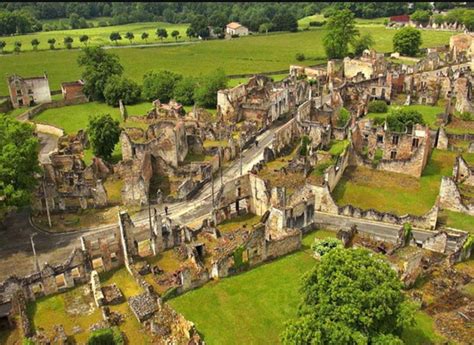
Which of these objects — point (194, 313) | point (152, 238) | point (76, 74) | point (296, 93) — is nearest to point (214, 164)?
point (152, 238)

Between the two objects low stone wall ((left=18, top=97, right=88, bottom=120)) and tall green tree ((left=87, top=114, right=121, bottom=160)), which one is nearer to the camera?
tall green tree ((left=87, top=114, right=121, bottom=160))

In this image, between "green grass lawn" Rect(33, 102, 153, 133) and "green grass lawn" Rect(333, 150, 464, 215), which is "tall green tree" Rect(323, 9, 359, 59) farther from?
"green grass lawn" Rect(333, 150, 464, 215)

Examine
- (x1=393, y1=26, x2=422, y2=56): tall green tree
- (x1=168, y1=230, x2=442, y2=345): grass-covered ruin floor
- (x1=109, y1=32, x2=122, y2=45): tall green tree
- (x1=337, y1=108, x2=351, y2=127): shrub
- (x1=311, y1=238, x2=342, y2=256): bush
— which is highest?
(x1=109, y1=32, x2=122, y2=45): tall green tree

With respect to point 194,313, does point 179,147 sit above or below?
above

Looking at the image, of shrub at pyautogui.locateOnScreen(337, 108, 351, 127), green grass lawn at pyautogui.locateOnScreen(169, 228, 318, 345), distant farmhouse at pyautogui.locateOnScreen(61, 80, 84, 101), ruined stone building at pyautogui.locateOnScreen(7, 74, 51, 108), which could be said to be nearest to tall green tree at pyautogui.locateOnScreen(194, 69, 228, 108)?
shrub at pyautogui.locateOnScreen(337, 108, 351, 127)

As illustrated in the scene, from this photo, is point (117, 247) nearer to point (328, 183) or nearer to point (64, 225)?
point (64, 225)
